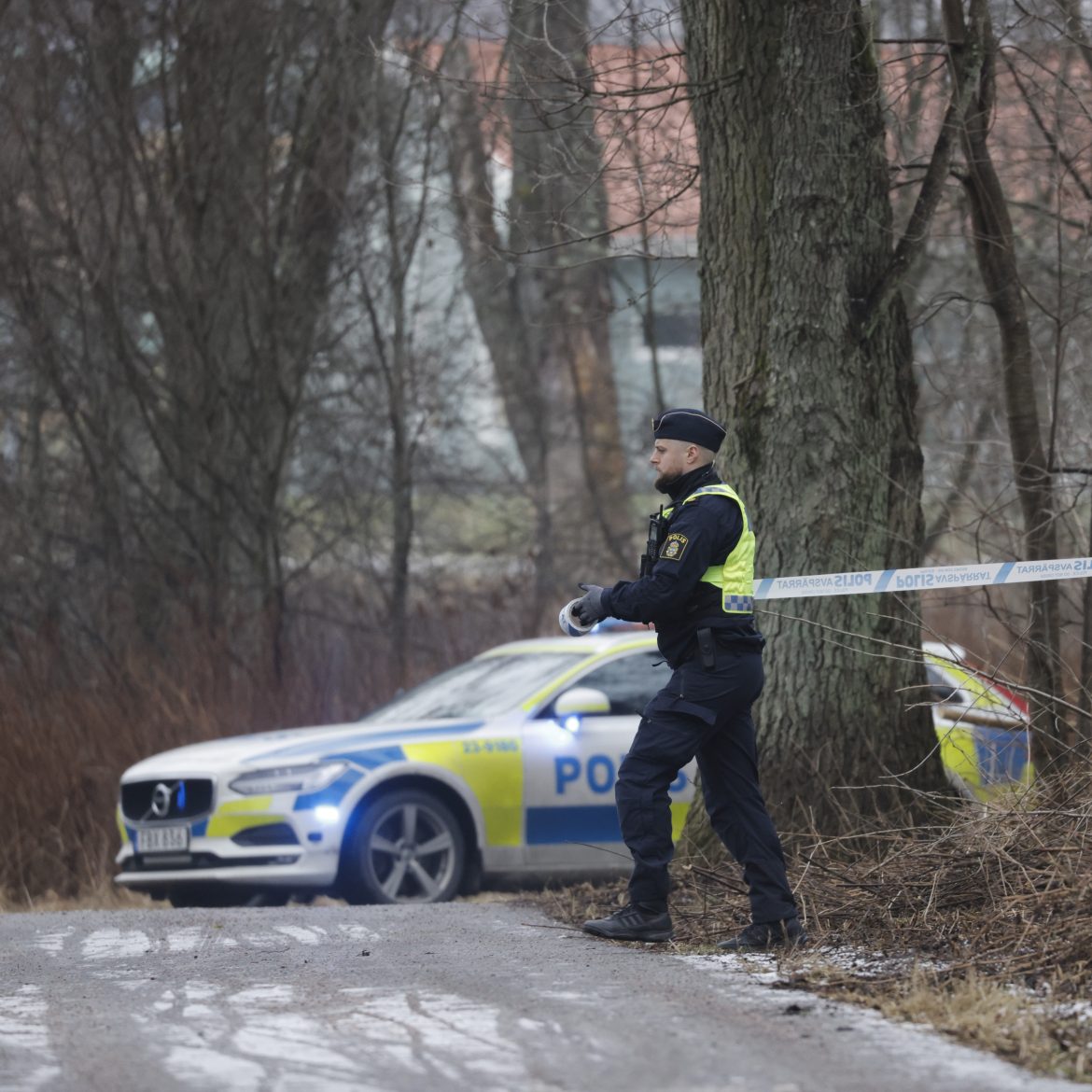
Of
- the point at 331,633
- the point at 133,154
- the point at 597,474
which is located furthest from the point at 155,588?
the point at 597,474

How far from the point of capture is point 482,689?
35.4 feet

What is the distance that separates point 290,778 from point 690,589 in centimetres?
389

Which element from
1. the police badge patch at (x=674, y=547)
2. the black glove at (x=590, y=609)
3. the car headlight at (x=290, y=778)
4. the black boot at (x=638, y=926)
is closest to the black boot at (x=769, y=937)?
the black boot at (x=638, y=926)

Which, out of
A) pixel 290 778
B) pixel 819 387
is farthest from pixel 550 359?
pixel 819 387

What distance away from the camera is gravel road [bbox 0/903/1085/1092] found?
464 cm

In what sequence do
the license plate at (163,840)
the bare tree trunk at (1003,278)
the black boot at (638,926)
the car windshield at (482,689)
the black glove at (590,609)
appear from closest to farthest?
the black glove at (590,609)
the black boot at (638,926)
the bare tree trunk at (1003,278)
the license plate at (163,840)
the car windshield at (482,689)

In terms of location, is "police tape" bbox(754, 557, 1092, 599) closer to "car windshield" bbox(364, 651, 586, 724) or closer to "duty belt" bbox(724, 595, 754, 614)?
"duty belt" bbox(724, 595, 754, 614)

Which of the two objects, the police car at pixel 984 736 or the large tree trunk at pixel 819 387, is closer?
the police car at pixel 984 736

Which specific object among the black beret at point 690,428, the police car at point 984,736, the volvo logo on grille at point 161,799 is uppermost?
the black beret at point 690,428

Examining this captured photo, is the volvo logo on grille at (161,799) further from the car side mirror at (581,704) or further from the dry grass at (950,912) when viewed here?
the car side mirror at (581,704)

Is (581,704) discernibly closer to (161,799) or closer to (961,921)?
(161,799)

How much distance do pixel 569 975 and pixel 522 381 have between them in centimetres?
1685

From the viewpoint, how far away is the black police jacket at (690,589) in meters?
6.34

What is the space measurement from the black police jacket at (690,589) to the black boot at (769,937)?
906mm
